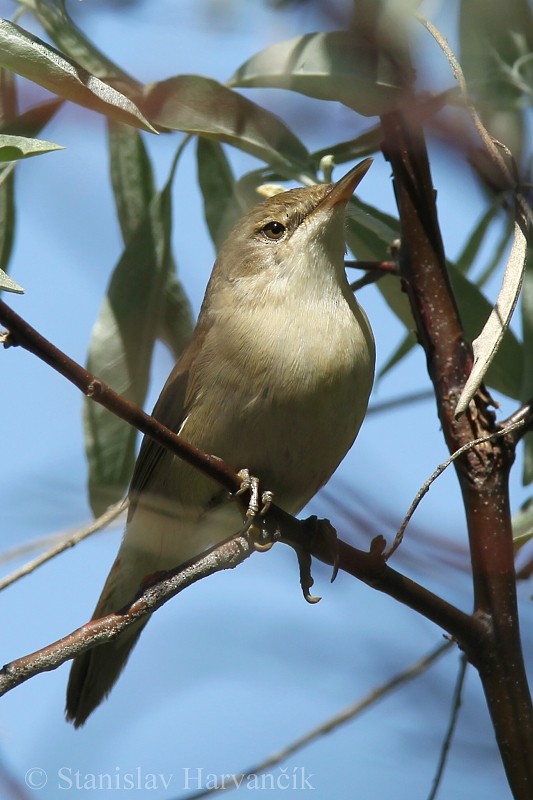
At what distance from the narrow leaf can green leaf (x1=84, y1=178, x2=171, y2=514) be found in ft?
4.04

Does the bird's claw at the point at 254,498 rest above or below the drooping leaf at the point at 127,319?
below

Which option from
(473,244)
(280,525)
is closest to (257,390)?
(280,525)

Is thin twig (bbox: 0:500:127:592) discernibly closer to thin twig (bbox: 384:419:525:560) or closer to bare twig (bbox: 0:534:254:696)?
bare twig (bbox: 0:534:254:696)

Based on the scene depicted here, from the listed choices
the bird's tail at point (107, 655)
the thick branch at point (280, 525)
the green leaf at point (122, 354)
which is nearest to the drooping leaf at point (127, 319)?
the green leaf at point (122, 354)

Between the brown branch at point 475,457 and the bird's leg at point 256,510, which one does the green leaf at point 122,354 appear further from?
the brown branch at point 475,457

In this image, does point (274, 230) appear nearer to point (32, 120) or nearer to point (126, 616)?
point (32, 120)

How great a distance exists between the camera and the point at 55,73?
2055 millimetres

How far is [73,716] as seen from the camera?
3.25 m

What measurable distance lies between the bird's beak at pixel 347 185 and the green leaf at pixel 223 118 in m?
0.12

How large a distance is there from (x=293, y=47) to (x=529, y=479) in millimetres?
1362

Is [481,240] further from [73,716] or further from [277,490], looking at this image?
[73,716]

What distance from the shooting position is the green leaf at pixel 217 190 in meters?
3.23

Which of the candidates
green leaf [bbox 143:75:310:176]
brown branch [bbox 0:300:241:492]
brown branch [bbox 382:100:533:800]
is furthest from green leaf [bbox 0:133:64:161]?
green leaf [bbox 143:75:310:176]

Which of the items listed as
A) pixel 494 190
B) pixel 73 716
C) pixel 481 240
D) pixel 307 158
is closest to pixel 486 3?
pixel 494 190
